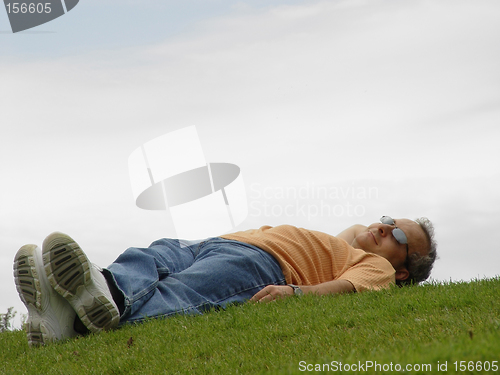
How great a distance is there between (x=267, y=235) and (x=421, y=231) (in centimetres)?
198

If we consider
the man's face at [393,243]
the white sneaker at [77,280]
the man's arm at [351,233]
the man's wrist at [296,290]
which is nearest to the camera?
the white sneaker at [77,280]

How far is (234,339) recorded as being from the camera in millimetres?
3441

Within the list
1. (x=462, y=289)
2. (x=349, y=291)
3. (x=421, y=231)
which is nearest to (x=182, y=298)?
(x=349, y=291)

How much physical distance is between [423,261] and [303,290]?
6.35ft

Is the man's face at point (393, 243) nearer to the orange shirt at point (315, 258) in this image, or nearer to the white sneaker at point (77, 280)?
the orange shirt at point (315, 258)

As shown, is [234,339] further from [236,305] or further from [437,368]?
[437,368]

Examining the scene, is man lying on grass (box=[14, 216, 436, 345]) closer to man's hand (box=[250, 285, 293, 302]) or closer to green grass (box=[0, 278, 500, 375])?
man's hand (box=[250, 285, 293, 302])

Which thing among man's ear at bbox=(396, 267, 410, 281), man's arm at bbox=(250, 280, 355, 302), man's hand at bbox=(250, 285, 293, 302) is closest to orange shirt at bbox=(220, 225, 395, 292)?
man's arm at bbox=(250, 280, 355, 302)

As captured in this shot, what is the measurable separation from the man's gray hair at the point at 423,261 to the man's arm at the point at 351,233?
661mm

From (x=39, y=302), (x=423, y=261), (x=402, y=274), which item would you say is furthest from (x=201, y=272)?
(x=423, y=261)

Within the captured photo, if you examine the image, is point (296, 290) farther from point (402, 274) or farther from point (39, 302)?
point (39, 302)

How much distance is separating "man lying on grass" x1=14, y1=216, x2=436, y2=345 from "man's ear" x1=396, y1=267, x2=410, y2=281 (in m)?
0.01

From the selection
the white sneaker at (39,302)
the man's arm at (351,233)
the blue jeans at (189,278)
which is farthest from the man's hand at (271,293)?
the man's arm at (351,233)

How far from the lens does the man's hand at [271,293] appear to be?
4.43 m
